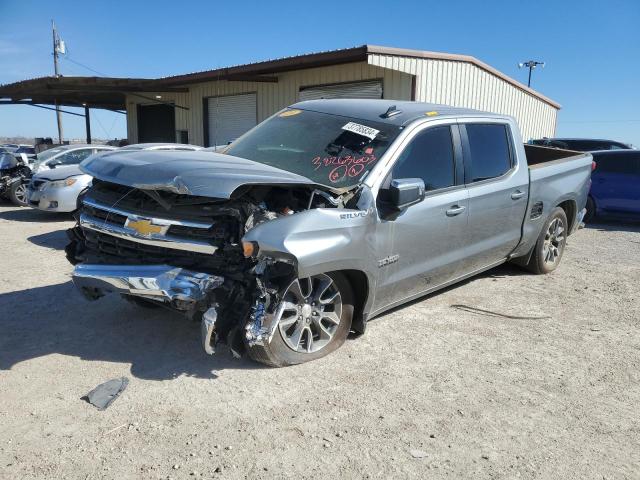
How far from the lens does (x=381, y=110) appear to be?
4.64m

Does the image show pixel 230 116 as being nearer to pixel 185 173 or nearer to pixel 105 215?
pixel 105 215

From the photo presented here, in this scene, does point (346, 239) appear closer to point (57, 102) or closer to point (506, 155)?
point (506, 155)

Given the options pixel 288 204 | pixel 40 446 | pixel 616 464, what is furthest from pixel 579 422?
pixel 40 446

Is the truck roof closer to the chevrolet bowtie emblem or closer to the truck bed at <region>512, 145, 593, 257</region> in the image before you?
the truck bed at <region>512, 145, 593, 257</region>

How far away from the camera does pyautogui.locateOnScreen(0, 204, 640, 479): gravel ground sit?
8.92 feet

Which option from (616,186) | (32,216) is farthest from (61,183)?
(616,186)

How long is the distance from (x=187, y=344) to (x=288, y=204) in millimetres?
1430

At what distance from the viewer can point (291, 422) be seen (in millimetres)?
3074

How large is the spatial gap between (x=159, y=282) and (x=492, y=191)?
326 centimetres

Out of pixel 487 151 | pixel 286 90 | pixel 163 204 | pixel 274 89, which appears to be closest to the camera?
pixel 163 204

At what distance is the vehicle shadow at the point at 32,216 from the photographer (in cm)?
1062

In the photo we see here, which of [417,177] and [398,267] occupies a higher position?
[417,177]

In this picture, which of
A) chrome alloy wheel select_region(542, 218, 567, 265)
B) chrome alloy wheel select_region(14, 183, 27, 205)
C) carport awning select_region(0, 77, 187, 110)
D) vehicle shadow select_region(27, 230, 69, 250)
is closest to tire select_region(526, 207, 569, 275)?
chrome alloy wheel select_region(542, 218, 567, 265)

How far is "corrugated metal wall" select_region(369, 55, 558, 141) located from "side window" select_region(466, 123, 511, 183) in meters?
6.62
